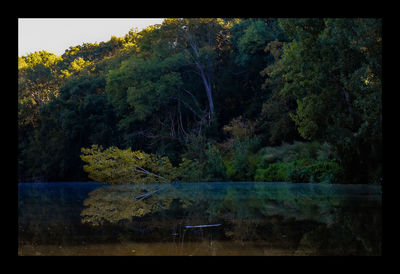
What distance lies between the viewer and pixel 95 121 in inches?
1347

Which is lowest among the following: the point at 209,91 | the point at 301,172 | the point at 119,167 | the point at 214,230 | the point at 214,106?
the point at 214,230

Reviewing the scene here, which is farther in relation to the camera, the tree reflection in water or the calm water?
the tree reflection in water

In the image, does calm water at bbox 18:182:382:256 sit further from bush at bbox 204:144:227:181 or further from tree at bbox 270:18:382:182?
bush at bbox 204:144:227:181

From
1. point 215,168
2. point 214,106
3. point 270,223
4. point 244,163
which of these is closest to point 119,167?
point 215,168

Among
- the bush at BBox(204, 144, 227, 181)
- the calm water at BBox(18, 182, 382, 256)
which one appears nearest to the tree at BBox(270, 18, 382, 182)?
the calm water at BBox(18, 182, 382, 256)

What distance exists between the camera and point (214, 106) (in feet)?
106

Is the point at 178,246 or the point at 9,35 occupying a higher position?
the point at 9,35

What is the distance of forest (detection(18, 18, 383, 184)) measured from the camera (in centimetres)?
1511

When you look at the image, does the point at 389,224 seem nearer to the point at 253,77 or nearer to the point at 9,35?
the point at 9,35

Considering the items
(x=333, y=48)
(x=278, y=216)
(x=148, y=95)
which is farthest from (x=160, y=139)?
(x=278, y=216)

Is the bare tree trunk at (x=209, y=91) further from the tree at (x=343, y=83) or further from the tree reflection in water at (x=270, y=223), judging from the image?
the tree reflection in water at (x=270, y=223)

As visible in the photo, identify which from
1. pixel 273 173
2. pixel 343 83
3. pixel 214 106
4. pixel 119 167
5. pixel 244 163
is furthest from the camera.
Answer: pixel 214 106

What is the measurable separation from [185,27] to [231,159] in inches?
426

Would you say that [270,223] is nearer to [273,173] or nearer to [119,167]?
[119,167]
